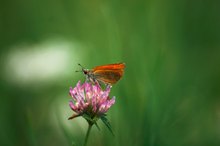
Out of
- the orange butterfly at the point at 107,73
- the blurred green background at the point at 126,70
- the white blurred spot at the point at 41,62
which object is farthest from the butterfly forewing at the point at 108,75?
the white blurred spot at the point at 41,62

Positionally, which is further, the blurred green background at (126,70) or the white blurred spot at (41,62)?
the white blurred spot at (41,62)

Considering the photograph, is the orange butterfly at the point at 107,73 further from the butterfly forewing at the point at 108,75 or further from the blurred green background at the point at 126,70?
the blurred green background at the point at 126,70

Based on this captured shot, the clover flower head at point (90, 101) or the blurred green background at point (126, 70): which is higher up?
the blurred green background at point (126, 70)

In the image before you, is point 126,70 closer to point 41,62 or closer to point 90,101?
point 41,62

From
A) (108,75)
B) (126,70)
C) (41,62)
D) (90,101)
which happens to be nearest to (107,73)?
(108,75)

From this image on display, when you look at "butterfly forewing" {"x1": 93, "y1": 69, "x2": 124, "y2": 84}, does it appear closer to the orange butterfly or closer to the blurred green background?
the orange butterfly

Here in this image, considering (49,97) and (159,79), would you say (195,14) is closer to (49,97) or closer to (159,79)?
(49,97)

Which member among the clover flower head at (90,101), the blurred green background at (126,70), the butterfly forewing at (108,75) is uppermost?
the blurred green background at (126,70)

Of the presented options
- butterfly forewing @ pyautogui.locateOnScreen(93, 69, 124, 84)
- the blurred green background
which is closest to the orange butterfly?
butterfly forewing @ pyautogui.locateOnScreen(93, 69, 124, 84)
